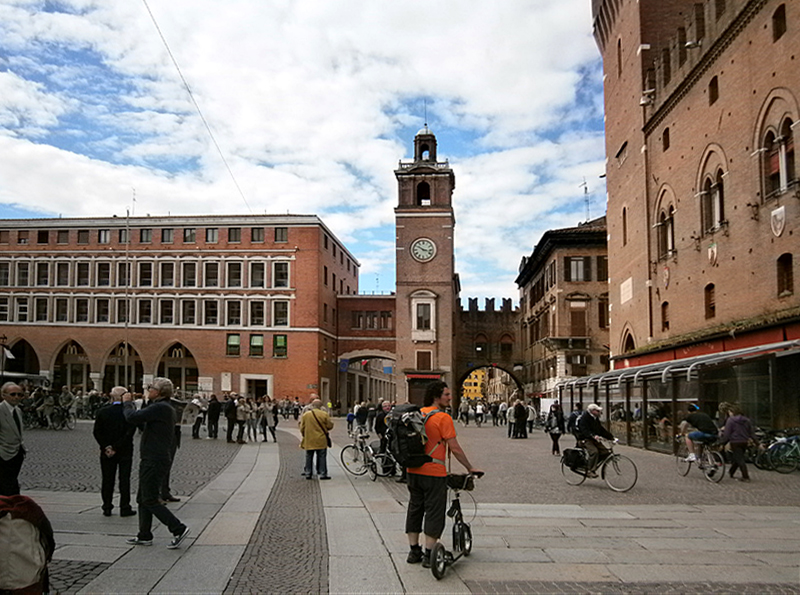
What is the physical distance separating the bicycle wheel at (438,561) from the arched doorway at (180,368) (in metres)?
60.7

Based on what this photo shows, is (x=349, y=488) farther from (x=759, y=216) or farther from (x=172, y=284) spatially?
(x=172, y=284)

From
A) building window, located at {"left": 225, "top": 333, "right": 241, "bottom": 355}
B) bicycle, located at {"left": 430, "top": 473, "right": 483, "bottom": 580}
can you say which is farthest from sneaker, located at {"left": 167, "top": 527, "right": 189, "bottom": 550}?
building window, located at {"left": 225, "top": 333, "right": 241, "bottom": 355}

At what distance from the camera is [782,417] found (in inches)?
821

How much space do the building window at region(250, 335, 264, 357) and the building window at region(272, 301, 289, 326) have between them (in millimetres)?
1606

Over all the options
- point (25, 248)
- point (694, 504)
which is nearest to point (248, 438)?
point (694, 504)

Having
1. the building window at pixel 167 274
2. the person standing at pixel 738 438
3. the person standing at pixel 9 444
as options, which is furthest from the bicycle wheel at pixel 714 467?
the building window at pixel 167 274

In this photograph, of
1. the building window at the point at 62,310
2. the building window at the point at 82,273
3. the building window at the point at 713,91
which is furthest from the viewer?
the building window at the point at 82,273

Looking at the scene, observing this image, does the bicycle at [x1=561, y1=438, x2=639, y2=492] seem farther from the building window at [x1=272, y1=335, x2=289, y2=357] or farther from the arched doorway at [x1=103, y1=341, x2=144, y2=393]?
the arched doorway at [x1=103, y1=341, x2=144, y2=393]

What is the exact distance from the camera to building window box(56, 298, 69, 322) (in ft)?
218

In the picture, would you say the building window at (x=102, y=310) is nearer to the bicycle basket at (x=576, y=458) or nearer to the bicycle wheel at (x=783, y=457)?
the bicycle basket at (x=576, y=458)

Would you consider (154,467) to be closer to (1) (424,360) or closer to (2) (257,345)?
(1) (424,360)

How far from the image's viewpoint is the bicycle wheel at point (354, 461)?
17.2 m

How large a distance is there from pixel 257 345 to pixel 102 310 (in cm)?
1353

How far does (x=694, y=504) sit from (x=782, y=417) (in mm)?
9538
